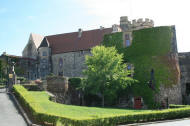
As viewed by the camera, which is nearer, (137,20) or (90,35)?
(137,20)

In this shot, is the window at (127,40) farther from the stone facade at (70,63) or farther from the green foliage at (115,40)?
the stone facade at (70,63)

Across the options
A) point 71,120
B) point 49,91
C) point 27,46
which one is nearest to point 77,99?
point 49,91

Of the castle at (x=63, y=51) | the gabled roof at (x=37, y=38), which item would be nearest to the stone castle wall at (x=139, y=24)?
the castle at (x=63, y=51)

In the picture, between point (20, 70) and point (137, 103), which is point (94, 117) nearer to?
point (137, 103)

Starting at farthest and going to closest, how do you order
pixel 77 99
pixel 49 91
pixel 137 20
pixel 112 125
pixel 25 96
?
1. pixel 137 20
2. pixel 77 99
3. pixel 49 91
4. pixel 25 96
5. pixel 112 125

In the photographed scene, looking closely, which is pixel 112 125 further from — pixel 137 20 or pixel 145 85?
pixel 137 20

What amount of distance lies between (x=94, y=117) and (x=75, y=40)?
129 feet

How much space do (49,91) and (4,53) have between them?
1020 inches

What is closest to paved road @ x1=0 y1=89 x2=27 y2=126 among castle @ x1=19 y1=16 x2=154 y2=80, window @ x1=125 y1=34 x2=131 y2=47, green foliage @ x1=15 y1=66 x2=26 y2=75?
window @ x1=125 y1=34 x2=131 y2=47

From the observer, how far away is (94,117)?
16.8 m

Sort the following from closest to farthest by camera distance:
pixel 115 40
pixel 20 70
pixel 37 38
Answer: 1. pixel 115 40
2. pixel 20 70
3. pixel 37 38

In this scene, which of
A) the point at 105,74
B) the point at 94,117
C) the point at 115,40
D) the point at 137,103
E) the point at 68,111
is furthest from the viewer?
the point at 115,40

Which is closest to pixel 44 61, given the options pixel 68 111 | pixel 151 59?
pixel 151 59

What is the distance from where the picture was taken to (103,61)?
31578 mm
